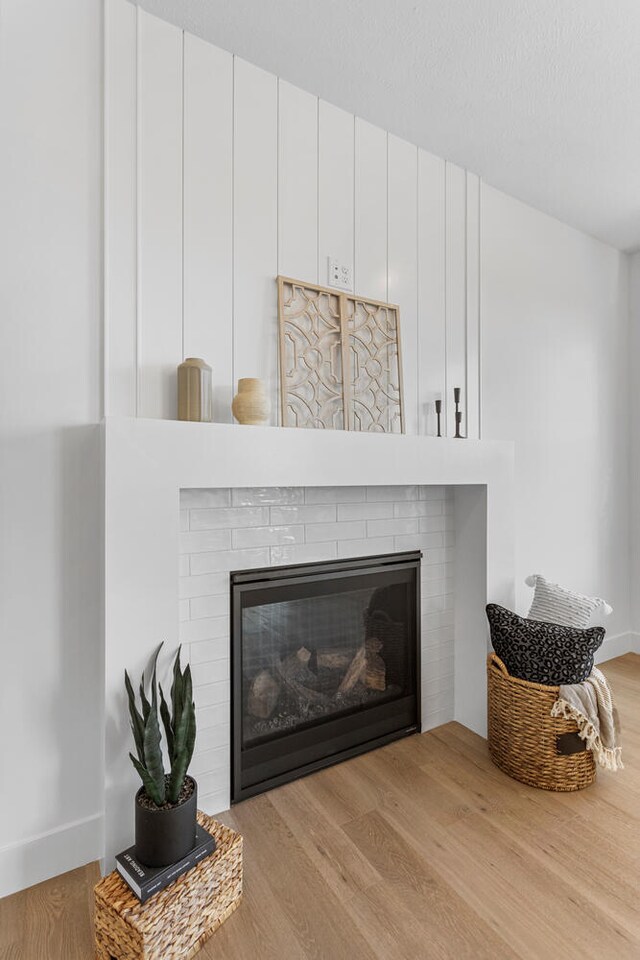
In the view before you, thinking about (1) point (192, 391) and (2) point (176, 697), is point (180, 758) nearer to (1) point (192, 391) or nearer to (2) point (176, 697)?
(2) point (176, 697)

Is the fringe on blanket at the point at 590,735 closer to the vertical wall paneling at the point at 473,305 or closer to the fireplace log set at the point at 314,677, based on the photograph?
the fireplace log set at the point at 314,677

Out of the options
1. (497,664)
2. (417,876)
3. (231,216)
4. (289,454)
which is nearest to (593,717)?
(497,664)

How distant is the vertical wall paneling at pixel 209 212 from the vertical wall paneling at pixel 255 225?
0.09 feet

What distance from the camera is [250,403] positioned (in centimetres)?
168

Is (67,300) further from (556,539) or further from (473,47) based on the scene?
(556,539)

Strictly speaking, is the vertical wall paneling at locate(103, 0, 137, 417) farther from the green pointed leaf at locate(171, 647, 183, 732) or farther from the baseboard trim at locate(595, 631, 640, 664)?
the baseboard trim at locate(595, 631, 640, 664)

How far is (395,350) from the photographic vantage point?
7.21ft

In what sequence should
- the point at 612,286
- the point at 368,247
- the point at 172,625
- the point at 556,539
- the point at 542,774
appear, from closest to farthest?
the point at 172,625, the point at 542,774, the point at 368,247, the point at 556,539, the point at 612,286

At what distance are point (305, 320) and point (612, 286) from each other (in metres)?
2.44

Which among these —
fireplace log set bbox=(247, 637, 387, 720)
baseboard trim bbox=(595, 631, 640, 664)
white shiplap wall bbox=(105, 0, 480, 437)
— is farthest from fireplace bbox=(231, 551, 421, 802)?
baseboard trim bbox=(595, 631, 640, 664)

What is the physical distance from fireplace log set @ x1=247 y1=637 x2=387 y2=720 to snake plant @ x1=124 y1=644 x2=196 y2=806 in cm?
55

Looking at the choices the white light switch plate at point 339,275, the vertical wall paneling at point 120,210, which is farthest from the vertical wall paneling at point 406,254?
the vertical wall paneling at point 120,210

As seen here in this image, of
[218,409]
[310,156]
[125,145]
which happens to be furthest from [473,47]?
[218,409]

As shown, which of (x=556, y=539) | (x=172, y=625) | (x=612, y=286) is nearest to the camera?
(x=172, y=625)
